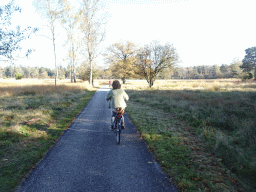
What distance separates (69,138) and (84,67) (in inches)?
1428

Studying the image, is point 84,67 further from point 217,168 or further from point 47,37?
point 217,168

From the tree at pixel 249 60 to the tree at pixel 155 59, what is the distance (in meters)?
35.3

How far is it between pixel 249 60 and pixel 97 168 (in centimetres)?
5920

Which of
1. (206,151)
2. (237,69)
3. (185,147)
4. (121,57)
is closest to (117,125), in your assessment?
(185,147)

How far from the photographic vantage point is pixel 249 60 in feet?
151

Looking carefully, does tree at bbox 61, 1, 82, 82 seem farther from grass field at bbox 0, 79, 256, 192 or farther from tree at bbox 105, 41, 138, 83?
grass field at bbox 0, 79, 256, 192

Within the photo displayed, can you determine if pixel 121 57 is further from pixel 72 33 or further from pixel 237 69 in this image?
pixel 237 69

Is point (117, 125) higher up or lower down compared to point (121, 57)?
lower down

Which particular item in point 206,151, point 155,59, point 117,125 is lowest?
point 206,151

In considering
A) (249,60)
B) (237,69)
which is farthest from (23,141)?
(237,69)

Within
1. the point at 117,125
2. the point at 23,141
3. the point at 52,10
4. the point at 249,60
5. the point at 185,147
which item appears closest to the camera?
the point at 185,147

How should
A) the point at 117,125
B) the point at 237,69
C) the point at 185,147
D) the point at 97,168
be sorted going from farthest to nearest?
the point at 237,69 < the point at 117,125 < the point at 185,147 < the point at 97,168

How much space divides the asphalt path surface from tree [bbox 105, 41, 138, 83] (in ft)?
119

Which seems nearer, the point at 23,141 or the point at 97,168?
the point at 97,168
